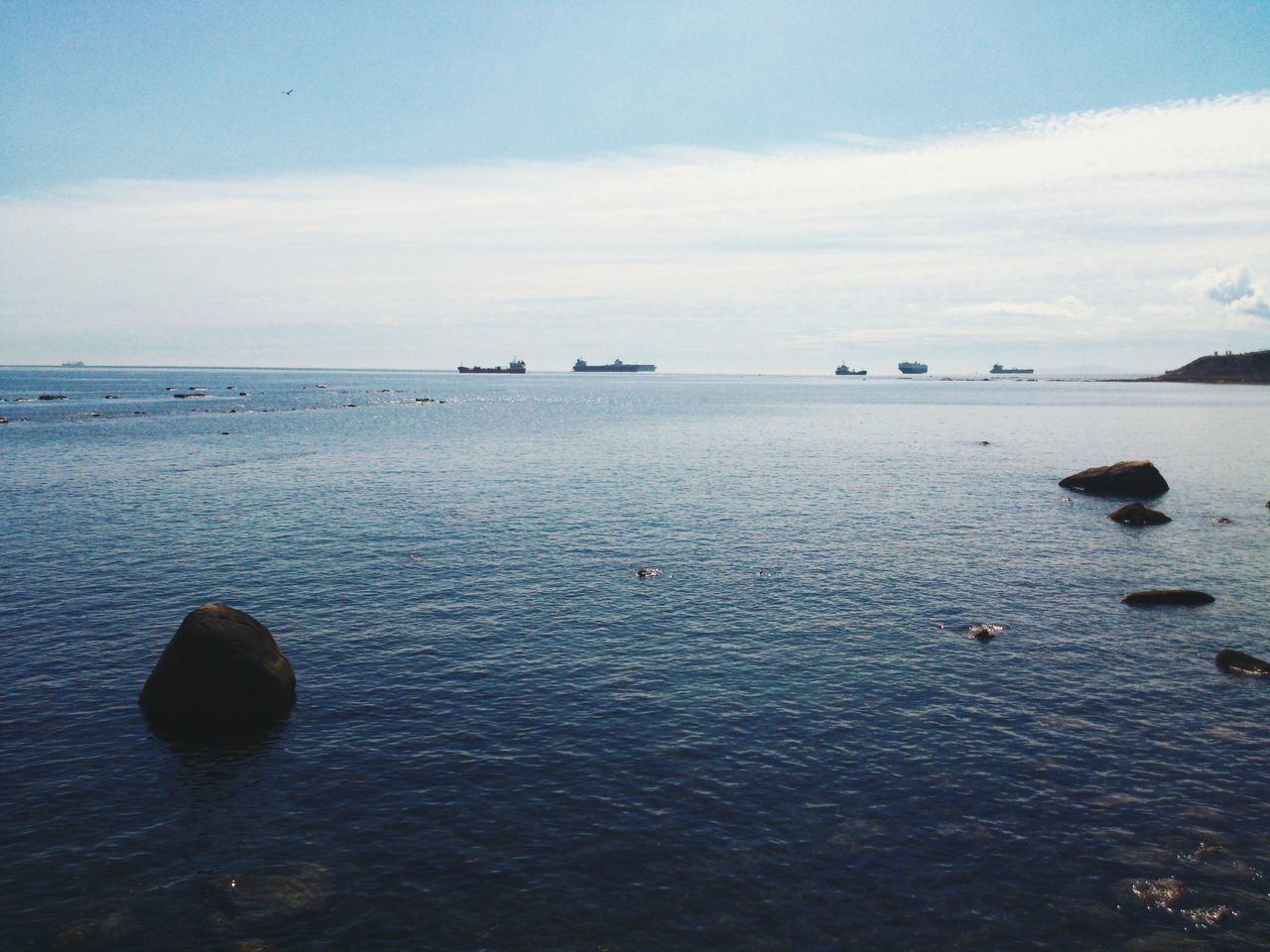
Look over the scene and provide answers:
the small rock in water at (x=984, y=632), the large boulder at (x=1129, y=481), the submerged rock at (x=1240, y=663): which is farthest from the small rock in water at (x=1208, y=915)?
the large boulder at (x=1129, y=481)

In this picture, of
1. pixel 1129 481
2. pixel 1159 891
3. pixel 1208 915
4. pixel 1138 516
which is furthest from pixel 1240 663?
pixel 1129 481

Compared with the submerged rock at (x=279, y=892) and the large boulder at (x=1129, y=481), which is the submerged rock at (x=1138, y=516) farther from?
the submerged rock at (x=279, y=892)

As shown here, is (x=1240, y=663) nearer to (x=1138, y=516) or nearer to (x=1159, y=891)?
(x=1159, y=891)

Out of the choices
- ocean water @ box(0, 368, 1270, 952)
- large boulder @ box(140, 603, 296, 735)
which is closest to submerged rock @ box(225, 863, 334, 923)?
ocean water @ box(0, 368, 1270, 952)

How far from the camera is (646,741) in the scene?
26312mm

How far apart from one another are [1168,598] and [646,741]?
3141cm

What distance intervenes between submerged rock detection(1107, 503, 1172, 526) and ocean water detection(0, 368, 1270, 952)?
1.24 m

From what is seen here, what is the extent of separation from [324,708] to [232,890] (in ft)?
33.2

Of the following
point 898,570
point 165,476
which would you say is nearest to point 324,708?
point 898,570

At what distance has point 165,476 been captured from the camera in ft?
273

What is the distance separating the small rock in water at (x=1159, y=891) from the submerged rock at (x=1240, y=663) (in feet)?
56.4

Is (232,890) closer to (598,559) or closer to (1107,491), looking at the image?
(598,559)

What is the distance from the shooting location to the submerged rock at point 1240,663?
32.1 meters

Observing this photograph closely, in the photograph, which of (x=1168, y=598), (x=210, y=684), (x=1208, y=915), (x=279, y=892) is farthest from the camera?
(x=1168, y=598)
